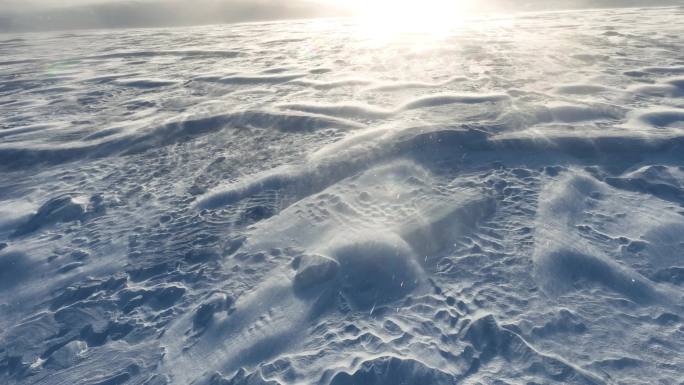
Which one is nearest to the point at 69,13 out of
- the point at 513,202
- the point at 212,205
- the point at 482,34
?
the point at 482,34

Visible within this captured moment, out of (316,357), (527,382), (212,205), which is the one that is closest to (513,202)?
(527,382)

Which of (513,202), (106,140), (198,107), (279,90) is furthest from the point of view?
(279,90)

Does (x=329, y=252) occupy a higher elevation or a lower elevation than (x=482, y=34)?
lower

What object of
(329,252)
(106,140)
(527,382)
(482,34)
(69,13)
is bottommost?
(527,382)

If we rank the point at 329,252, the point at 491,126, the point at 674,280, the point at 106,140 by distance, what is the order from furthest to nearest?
the point at 106,140 → the point at 491,126 → the point at 329,252 → the point at 674,280

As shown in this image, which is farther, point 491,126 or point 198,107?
point 198,107

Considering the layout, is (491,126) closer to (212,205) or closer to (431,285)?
(431,285)
